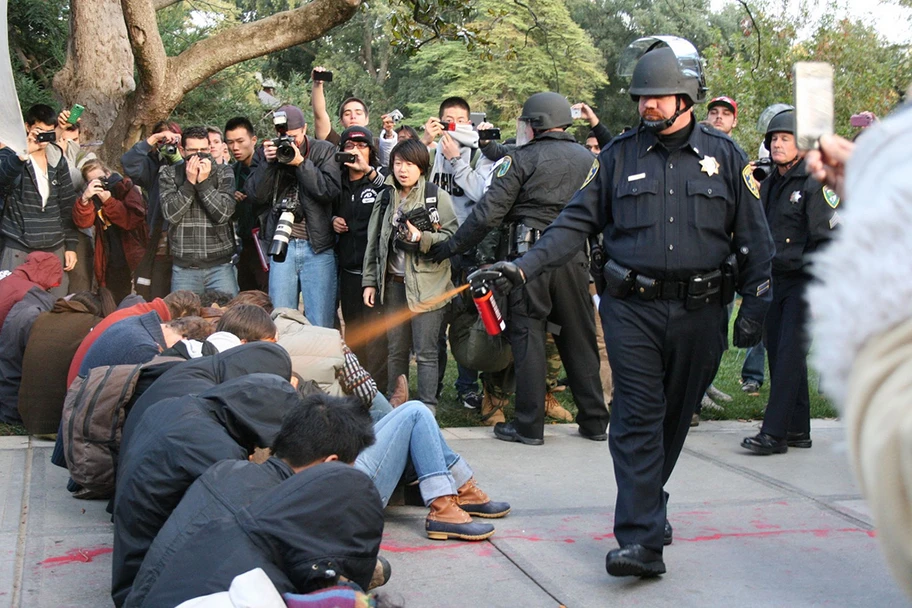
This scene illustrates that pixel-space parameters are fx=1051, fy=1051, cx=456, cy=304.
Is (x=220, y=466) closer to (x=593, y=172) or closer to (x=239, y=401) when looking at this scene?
(x=239, y=401)

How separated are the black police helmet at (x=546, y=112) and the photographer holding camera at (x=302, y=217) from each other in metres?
1.77

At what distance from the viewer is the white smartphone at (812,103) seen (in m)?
1.93

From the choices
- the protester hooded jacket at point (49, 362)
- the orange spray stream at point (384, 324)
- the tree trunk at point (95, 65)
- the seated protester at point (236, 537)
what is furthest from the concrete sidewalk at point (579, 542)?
the tree trunk at point (95, 65)

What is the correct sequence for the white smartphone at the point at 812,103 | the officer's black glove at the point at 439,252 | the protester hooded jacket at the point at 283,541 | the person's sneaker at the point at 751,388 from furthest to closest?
the person's sneaker at the point at 751,388
the officer's black glove at the point at 439,252
the protester hooded jacket at the point at 283,541
the white smartphone at the point at 812,103

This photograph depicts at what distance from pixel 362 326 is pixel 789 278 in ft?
10.5

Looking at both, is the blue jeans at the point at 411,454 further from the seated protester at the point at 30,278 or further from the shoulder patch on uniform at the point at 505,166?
the seated protester at the point at 30,278

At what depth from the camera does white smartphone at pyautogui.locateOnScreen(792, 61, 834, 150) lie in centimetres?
193

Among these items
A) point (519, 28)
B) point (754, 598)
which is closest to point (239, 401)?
point (754, 598)

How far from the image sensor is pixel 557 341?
719 cm

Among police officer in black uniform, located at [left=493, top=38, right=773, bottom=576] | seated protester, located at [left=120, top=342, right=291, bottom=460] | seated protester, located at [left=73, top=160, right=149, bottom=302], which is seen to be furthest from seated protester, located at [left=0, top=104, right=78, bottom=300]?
police officer in black uniform, located at [left=493, top=38, right=773, bottom=576]

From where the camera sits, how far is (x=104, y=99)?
10.4 metres

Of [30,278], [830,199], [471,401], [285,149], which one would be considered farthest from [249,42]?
[830,199]

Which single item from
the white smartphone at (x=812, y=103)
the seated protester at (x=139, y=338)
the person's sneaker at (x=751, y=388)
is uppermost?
the white smartphone at (x=812, y=103)

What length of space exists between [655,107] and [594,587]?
2.07 meters
